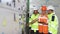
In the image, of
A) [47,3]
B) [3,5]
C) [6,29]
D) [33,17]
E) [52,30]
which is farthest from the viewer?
[47,3]

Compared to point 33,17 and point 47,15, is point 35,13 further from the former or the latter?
point 47,15

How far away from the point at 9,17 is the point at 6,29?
25 cm

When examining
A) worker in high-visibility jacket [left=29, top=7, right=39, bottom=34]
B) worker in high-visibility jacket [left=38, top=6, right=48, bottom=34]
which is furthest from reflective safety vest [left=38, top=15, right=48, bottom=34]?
worker in high-visibility jacket [left=29, top=7, right=39, bottom=34]

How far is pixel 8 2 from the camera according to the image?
298 centimetres

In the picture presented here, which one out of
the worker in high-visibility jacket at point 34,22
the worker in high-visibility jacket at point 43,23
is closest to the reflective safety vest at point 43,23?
the worker in high-visibility jacket at point 43,23

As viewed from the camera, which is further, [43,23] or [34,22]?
[34,22]

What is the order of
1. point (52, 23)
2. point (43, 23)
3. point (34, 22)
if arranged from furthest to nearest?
point (34, 22), point (43, 23), point (52, 23)

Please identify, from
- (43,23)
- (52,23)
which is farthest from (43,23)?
(52,23)

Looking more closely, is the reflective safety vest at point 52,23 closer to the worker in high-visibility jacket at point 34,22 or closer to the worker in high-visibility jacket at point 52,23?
the worker in high-visibility jacket at point 52,23

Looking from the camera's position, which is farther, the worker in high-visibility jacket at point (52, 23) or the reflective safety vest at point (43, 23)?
the reflective safety vest at point (43, 23)

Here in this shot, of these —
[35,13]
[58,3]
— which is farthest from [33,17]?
[58,3]

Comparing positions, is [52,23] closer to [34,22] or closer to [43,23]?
[43,23]

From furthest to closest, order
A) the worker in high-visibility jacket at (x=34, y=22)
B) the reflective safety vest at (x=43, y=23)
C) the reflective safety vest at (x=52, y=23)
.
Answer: the worker in high-visibility jacket at (x=34, y=22) → the reflective safety vest at (x=43, y=23) → the reflective safety vest at (x=52, y=23)

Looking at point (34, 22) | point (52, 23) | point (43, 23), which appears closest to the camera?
point (52, 23)
